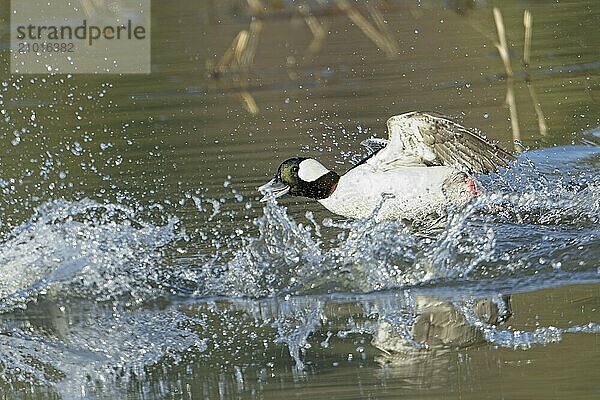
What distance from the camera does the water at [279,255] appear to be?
15.2 ft

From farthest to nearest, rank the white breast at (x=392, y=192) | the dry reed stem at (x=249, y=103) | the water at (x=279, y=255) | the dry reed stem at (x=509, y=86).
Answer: the dry reed stem at (x=249, y=103), the dry reed stem at (x=509, y=86), the white breast at (x=392, y=192), the water at (x=279, y=255)

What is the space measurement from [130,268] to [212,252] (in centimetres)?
46

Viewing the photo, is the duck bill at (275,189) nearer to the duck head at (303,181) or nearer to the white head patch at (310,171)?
the duck head at (303,181)

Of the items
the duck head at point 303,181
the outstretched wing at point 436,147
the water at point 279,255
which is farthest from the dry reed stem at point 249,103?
the outstretched wing at point 436,147

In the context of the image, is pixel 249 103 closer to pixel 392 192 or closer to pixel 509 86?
pixel 509 86

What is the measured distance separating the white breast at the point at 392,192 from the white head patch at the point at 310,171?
12 centimetres

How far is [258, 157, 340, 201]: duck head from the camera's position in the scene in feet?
→ 21.4

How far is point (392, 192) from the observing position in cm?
646

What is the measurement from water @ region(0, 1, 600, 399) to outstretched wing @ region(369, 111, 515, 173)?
235 millimetres

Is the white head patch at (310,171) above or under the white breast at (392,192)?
above

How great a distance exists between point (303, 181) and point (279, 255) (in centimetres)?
47

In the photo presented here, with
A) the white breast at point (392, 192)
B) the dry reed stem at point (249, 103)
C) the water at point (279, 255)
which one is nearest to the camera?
the water at point (279, 255)

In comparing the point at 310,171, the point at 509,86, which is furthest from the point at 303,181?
the point at 509,86

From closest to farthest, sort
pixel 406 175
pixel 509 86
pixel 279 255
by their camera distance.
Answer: pixel 279 255, pixel 406 175, pixel 509 86
